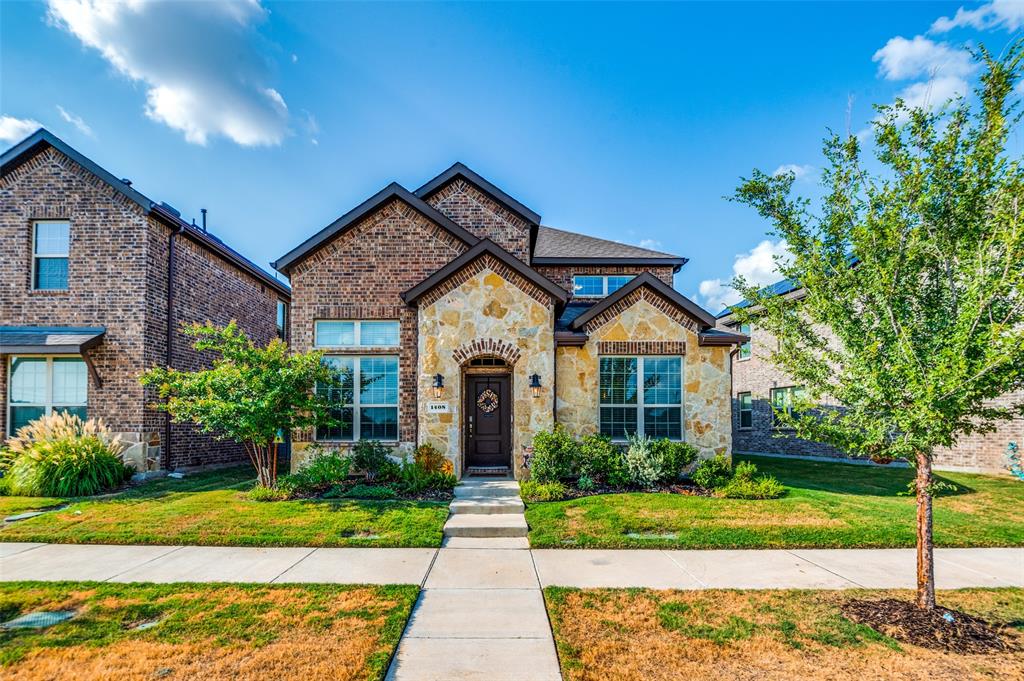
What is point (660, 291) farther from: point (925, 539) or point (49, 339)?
point (49, 339)

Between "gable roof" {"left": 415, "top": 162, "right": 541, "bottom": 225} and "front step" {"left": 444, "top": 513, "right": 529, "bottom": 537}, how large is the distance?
855 centimetres

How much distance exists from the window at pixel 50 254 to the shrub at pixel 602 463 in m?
12.8

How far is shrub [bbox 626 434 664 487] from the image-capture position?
10297 mm

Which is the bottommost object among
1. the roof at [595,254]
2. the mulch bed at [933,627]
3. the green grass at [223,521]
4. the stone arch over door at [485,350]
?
the green grass at [223,521]

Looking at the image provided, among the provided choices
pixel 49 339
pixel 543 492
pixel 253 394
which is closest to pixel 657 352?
pixel 543 492

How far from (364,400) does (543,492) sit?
4.69 metres

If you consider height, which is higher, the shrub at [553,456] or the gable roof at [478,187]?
the gable roof at [478,187]

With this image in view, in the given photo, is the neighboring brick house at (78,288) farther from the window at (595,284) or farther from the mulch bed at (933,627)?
the mulch bed at (933,627)

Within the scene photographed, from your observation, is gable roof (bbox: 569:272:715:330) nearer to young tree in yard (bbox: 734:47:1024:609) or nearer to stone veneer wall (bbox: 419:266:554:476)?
stone veneer wall (bbox: 419:266:554:476)

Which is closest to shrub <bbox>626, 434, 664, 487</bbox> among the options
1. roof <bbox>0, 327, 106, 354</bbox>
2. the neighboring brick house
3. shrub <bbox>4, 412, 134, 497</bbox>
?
shrub <bbox>4, 412, 134, 497</bbox>

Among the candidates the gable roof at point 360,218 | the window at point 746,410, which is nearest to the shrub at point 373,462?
the gable roof at point 360,218

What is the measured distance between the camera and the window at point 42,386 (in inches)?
462

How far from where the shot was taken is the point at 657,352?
11523 millimetres

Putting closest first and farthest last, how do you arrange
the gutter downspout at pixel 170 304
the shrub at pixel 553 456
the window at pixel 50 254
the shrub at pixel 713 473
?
the shrub at pixel 553 456
the shrub at pixel 713 473
the window at pixel 50 254
the gutter downspout at pixel 170 304
